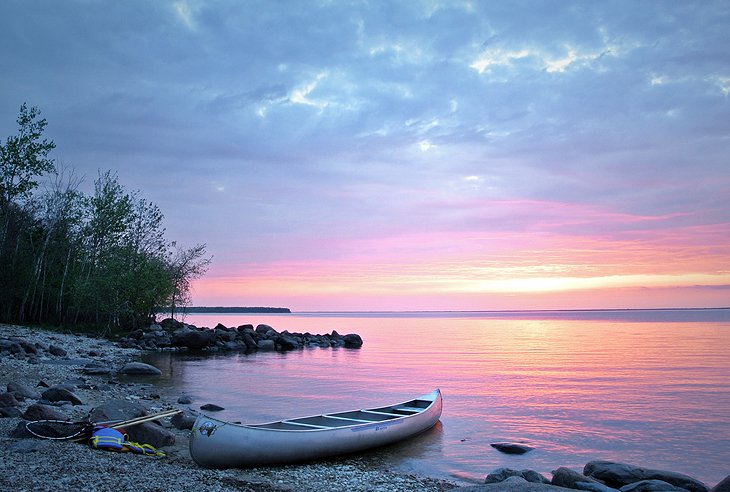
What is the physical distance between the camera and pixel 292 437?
1141 centimetres

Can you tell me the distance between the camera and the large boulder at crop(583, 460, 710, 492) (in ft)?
35.9

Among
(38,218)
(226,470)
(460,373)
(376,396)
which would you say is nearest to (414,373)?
(460,373)

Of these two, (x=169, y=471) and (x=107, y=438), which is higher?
(x=107, y=438)

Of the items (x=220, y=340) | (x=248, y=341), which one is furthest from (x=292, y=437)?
(x=248, y=341)

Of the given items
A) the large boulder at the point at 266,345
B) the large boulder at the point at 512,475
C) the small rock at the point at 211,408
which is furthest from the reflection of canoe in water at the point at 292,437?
the large boulder at the point at 266,345

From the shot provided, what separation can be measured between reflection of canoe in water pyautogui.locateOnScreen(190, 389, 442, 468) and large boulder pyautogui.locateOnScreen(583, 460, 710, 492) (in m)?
4.83

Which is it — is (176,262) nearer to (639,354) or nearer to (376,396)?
(376,396)

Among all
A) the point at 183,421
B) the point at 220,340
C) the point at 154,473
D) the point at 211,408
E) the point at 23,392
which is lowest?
the point at 211,408

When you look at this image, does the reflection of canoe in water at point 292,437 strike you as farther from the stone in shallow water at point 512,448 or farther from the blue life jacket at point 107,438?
the stone in shallow water at point 512,448

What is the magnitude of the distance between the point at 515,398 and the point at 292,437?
46.8ft

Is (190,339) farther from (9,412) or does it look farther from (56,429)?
(56,429)

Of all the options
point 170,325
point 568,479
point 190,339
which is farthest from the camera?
point 170,325

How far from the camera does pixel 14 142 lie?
35281 mm

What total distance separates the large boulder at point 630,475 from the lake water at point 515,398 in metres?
1.57
